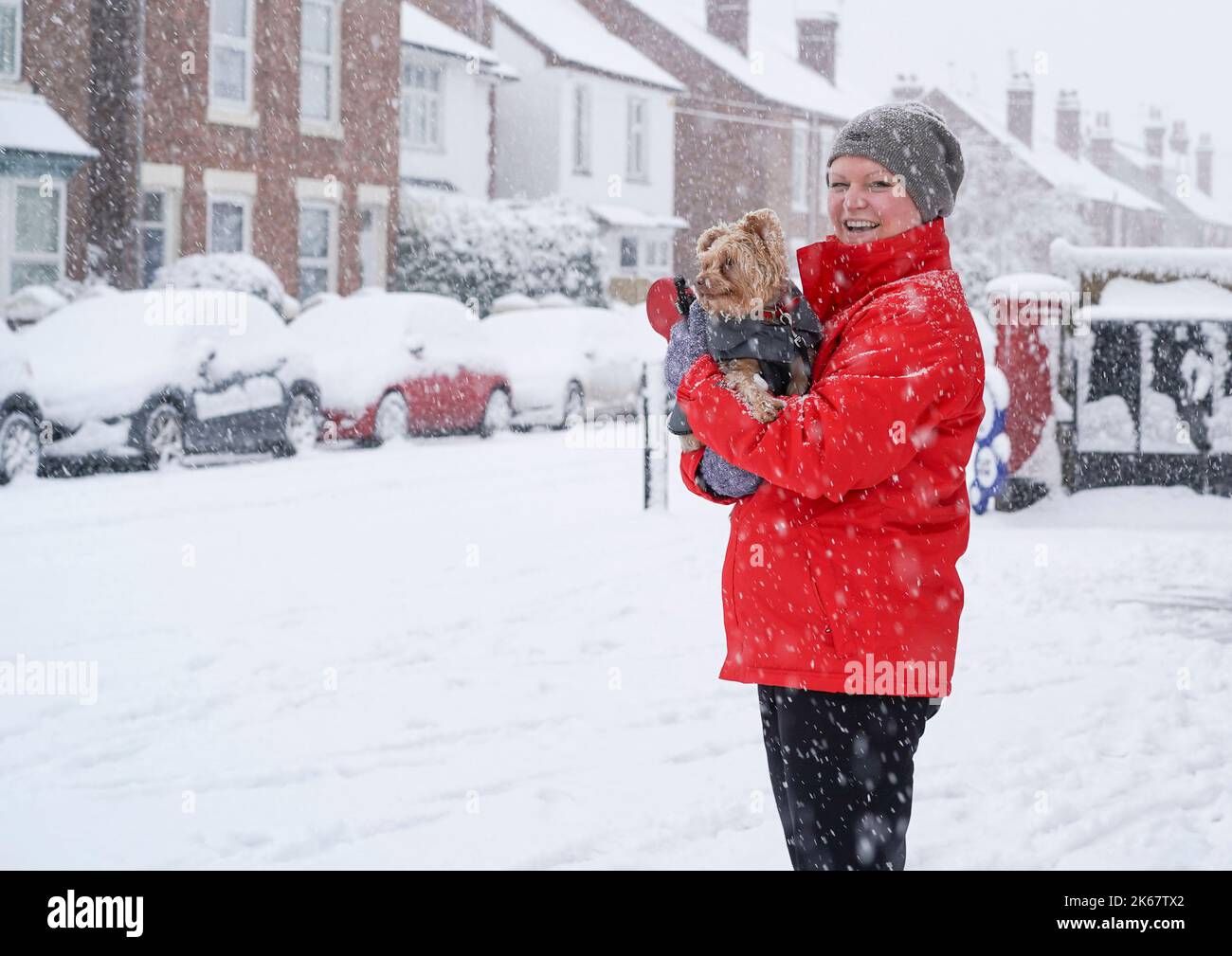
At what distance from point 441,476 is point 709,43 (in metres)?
33.1

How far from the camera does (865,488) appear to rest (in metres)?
2.85

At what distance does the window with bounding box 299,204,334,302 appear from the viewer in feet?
87.2

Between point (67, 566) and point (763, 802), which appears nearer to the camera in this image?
point (763, 802)

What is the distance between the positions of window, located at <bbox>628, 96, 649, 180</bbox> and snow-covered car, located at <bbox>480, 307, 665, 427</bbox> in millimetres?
18816

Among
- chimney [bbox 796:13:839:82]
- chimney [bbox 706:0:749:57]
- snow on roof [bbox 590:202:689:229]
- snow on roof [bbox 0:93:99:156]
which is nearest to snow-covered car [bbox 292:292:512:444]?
snow on roof [bbox 0:93:99:156]

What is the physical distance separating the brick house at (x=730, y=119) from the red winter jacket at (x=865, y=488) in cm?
3780

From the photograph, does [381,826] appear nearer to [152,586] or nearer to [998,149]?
[152,586]

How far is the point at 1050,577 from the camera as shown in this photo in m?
9.00

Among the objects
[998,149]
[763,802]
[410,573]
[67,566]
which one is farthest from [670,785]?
[998,149]

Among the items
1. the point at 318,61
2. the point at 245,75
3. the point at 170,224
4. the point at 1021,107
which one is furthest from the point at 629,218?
the point at 1021,107

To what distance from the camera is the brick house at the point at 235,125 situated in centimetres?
2320

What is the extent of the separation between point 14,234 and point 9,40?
2933 mm

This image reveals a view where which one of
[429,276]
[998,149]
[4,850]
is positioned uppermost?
[998,149]

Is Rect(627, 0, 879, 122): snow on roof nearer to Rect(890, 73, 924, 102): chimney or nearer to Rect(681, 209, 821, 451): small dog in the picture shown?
Rect(890, 73, 924, 102): chimney
